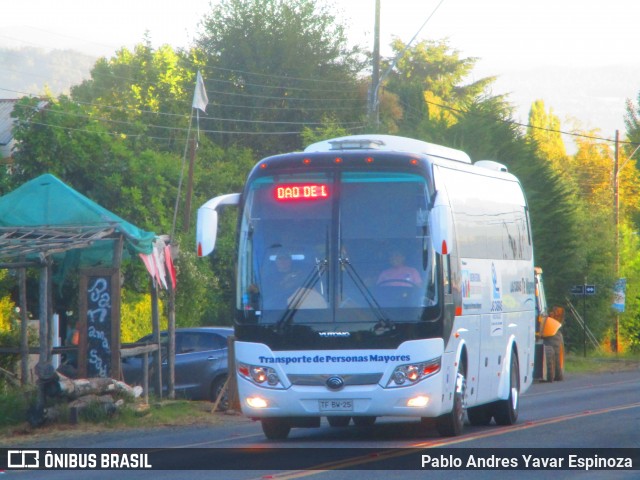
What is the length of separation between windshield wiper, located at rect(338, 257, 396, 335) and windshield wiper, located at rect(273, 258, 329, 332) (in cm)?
24

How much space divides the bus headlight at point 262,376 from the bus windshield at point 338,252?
0.53 m

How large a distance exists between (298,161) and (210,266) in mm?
25418

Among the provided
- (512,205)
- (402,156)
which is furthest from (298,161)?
(512,205)

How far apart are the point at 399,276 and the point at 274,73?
45.4 meters

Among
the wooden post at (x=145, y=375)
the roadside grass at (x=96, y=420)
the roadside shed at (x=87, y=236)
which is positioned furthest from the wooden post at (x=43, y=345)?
the wooden post at (x=145, y=375)

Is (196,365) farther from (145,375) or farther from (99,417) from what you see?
(99,417)

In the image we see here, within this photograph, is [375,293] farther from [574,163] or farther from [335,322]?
[574,163]

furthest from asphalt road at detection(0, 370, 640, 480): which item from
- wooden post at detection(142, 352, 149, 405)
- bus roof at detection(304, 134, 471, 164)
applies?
bus roof at detection(304, 134, 471, 164)

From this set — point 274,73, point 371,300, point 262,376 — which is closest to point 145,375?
point 262,376

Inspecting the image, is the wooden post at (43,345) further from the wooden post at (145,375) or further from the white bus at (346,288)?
the white bus at (346,288)

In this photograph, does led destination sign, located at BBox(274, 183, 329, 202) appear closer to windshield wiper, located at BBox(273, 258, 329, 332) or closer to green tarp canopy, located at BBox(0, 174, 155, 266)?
windshield wiper, located at BBox(273, 258, 329, 332)

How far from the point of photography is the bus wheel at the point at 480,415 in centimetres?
1758

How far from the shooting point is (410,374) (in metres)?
13.6

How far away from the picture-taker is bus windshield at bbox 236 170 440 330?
538 inches
